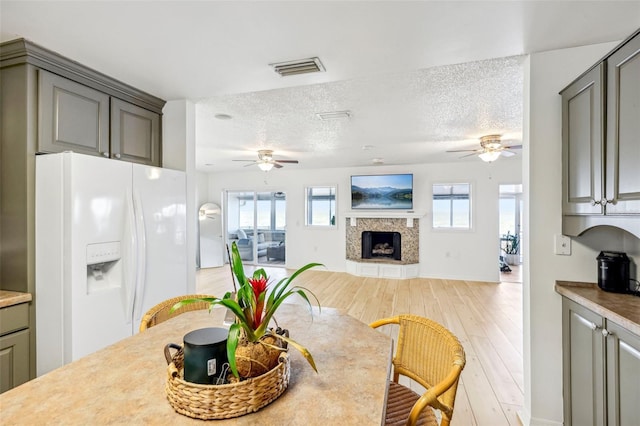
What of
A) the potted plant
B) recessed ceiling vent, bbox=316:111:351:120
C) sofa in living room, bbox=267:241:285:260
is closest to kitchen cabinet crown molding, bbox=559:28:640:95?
recessed ceiling vent, bbox=316:111:351:120

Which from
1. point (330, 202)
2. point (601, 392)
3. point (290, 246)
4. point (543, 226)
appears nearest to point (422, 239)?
point (330, 202)

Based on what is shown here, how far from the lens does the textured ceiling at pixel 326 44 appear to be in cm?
159

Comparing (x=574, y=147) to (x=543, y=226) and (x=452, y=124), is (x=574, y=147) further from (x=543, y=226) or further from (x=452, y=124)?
(x=452, y=124)

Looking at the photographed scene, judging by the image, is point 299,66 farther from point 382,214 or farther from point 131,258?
point 382,214

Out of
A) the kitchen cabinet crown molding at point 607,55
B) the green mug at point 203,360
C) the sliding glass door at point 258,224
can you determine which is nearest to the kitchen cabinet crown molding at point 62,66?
the green mug at point 203,360

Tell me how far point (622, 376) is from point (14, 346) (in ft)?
10.5

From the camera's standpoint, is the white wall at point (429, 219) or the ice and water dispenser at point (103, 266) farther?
the white wall at point (429, 219)

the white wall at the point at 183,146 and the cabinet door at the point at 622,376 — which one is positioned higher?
the white wall at the point at 183,146

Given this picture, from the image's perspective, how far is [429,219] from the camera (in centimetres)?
683

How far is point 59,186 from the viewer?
189 centimetres

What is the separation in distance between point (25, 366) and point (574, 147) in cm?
353

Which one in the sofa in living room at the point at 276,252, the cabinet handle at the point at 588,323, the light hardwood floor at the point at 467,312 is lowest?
the light hardwood floor at the point at 467,312

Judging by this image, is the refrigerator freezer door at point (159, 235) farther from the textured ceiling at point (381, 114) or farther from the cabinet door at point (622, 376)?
the cabinet door at point (622, 376)

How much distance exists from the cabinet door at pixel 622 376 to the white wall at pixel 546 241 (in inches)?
19.1
